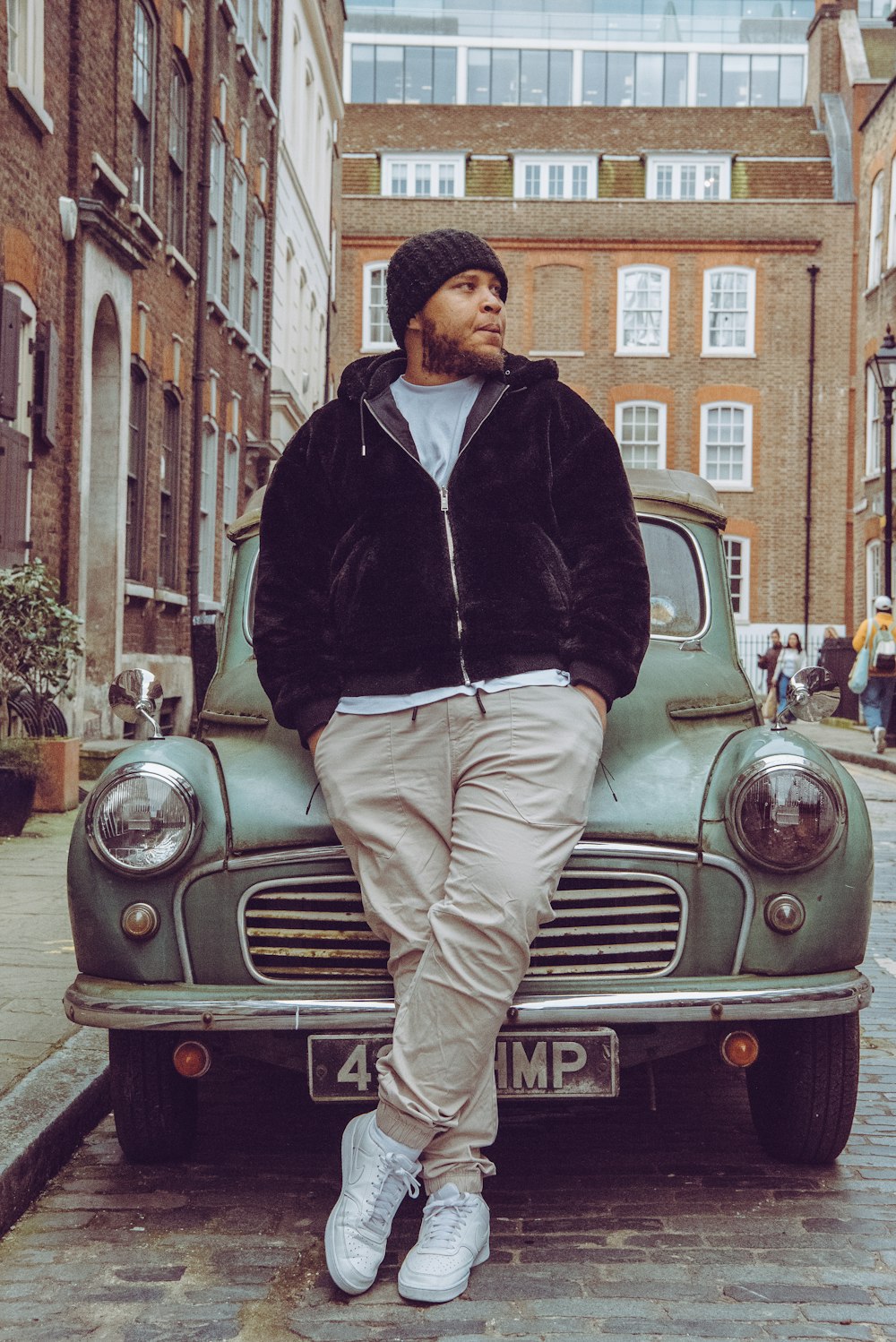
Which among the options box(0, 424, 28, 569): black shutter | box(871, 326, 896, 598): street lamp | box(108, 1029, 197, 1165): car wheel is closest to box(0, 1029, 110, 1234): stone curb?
box(108, 1029, 197, 1165): car wheel

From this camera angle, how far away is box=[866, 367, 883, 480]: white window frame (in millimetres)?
32156

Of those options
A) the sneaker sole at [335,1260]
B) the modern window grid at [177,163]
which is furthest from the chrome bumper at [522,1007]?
the modern window grid at [177,163]

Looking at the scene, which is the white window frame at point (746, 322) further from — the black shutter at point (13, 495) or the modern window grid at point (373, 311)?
the black shutter at point (13, 495)

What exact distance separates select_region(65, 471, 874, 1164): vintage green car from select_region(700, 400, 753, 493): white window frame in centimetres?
3579

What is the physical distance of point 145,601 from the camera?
16.5m

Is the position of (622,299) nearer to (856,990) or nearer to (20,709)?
(20,709)

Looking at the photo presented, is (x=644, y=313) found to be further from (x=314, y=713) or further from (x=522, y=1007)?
(x=522, y=1007)

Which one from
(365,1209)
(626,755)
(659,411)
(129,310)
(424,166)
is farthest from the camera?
(424,166)

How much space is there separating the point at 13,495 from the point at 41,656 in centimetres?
193

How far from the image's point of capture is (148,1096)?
3887mm

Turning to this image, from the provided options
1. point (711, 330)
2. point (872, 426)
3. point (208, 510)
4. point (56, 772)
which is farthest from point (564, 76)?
point (56, 772)

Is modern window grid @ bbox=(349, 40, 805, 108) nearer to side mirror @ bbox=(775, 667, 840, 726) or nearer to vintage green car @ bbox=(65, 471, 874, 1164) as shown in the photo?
side mirror @ bbox=(775, 667, 840, 726)

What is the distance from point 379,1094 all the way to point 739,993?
Answer: 82cm

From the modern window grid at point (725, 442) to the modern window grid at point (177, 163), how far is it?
74.4 feet
